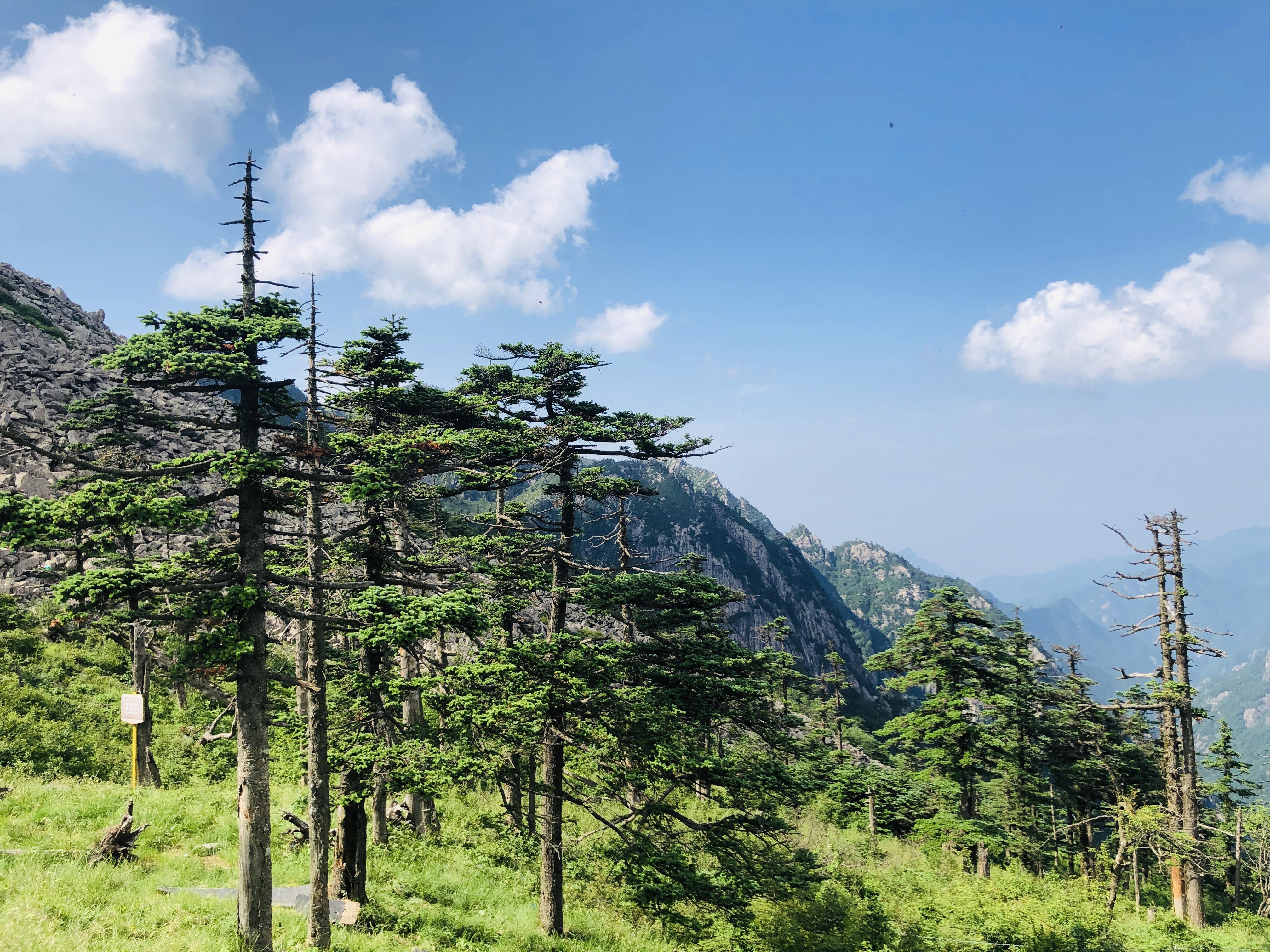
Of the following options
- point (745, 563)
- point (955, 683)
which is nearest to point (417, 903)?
point (955, 683)

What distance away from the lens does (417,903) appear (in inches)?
625

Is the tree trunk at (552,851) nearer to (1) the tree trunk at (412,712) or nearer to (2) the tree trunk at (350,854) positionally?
(1) the tree trunk at (412,712)

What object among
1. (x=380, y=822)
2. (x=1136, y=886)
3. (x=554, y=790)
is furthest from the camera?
(x=1136, y=886)

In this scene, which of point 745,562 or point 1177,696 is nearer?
point 1177,696

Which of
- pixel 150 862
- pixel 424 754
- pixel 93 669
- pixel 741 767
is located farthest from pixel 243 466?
pixel 93 669

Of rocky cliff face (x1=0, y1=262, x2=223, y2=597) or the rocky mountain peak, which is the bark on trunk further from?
the rocky mountain peak

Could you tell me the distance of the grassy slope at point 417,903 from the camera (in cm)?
1071

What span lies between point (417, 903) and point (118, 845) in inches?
262

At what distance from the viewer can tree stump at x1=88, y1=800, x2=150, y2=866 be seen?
44.1 feet

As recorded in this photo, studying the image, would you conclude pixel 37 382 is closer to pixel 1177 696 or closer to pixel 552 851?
pixel 552 851

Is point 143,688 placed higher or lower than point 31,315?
lower

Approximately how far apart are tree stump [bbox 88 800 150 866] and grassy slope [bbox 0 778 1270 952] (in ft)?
1.04

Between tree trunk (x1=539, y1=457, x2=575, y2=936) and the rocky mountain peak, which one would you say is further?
the rocky mountain peak

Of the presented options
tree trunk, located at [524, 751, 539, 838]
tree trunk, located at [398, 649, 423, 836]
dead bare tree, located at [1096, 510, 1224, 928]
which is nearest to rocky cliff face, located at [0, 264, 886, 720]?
tree trunk, located at [524, 751, 539, 838]
